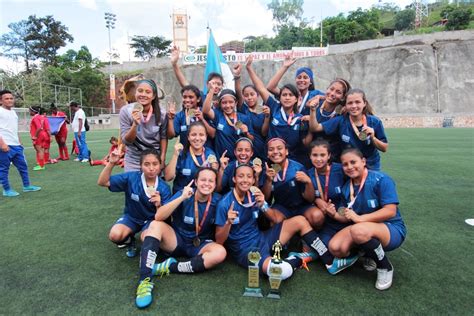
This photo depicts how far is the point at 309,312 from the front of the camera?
245 cm

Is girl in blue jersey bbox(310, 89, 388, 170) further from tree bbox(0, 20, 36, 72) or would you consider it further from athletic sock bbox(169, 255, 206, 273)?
tree bbox(0, 20, 36, 72)

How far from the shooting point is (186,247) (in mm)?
3227

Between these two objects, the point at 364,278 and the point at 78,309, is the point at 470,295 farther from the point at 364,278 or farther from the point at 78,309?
the point at 78,309

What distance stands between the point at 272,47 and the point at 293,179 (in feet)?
209

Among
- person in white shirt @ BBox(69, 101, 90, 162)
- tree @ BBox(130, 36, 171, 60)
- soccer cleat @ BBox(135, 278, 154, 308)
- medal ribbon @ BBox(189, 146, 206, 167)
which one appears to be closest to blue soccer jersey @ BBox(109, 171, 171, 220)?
medal ribbon @ BBox(189, 146, 206, 167)

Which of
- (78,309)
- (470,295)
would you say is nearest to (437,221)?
(470,295)

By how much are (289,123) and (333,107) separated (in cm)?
53

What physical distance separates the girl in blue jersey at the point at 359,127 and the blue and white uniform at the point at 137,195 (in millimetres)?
1725

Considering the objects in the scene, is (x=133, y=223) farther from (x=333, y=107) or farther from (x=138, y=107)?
(x=333, y=107)

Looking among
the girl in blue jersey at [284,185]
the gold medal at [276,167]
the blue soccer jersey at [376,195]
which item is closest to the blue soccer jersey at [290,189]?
the girl in blue jersey at [284,185]

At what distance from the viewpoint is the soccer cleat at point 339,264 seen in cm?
301

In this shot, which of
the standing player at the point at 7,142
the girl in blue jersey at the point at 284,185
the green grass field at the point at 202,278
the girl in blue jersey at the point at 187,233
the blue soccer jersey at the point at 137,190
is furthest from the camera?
the standing player at the point at 7,142

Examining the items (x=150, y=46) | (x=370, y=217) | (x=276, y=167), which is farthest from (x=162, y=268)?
(x=150, y=46)

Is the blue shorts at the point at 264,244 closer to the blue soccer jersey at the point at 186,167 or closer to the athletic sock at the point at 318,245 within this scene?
the athletic sock at the point at 318,245
